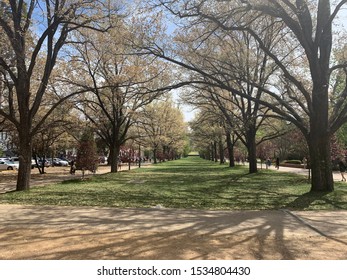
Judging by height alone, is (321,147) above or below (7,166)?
above

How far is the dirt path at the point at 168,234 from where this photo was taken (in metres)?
5.50

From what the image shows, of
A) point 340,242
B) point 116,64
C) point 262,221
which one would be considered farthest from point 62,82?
point 340,242

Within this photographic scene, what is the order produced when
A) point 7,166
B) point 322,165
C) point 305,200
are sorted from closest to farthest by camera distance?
point 305,200
point 322,165
point 7,166

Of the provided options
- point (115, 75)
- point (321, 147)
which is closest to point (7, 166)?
point (115, 75)

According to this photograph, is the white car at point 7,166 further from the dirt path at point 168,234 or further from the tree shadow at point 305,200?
the tree shadow at point 305,200

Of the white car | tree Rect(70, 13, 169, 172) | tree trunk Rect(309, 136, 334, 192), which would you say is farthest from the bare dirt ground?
the white car

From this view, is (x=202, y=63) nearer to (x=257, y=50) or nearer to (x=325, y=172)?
(x=257, y=50)

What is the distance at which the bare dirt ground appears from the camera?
549cm

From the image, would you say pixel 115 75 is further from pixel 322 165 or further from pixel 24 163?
pixel 322 165

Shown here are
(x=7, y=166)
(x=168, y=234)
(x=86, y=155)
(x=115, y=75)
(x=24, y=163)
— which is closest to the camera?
(x=168, y=234)

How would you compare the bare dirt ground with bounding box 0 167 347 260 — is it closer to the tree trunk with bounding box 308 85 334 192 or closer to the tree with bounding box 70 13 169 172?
the tree trunk with bounding box 308 85 334 192

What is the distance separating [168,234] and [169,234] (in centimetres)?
2

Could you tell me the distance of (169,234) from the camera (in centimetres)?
682

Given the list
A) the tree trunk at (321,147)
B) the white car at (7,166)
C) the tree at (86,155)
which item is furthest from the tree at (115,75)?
the white car at (7,166)
